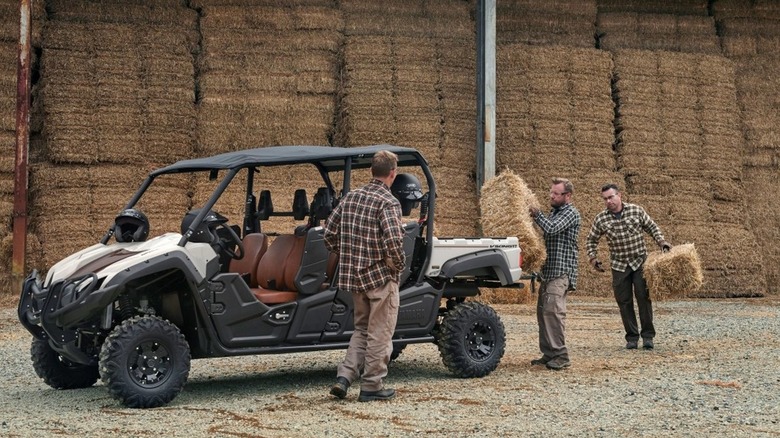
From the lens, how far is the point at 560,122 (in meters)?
19.6

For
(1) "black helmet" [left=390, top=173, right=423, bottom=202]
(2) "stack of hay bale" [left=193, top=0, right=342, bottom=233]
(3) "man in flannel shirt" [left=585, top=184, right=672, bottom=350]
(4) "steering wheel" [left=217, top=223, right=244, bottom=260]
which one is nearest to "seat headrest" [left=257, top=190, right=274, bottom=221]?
(4) "steering wheel" [left=217, top=223, right=244, bottom=260]

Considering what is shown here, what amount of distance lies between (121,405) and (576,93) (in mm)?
12922

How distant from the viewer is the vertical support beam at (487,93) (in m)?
18.6

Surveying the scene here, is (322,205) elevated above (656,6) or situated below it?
below

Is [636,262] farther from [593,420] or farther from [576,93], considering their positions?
[576,93]

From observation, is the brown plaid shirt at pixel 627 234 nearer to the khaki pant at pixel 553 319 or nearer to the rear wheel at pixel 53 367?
the khaki pant at pixel 553 319

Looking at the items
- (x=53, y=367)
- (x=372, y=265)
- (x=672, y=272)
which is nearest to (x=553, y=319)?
(x=672, y=272)

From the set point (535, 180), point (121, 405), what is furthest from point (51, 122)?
point (121, 405)

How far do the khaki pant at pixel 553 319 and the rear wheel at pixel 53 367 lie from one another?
3.81 meters

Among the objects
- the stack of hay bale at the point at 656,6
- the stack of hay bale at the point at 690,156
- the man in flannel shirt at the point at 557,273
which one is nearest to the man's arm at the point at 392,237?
the man in flannel shirt at the point at 557,273

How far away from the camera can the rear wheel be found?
923 centimetres

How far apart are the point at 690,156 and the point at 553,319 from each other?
10.5 metres

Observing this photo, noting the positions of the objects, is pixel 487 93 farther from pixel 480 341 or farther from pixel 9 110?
pixel 480 341

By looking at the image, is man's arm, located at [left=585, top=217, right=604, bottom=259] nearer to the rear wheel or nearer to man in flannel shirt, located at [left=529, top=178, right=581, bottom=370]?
man in flannel shirt, located at [left=529, top=178, right=581, bottom=370]
